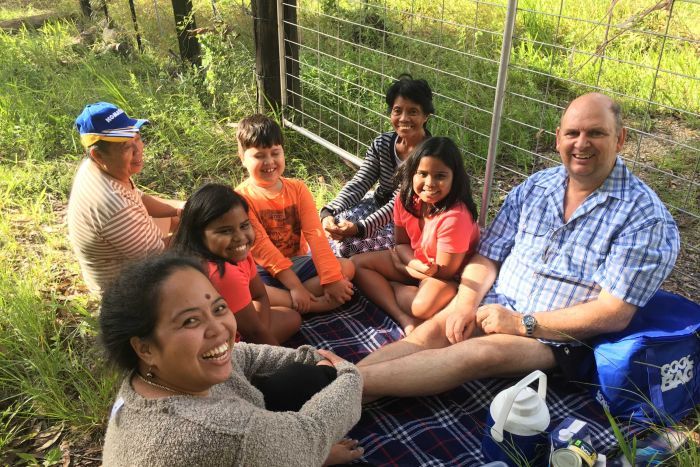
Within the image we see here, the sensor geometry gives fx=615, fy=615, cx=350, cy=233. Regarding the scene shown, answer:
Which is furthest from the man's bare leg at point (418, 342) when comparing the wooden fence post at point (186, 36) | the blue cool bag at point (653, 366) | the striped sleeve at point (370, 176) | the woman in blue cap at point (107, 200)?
the wooden fence post at point (186, 36)

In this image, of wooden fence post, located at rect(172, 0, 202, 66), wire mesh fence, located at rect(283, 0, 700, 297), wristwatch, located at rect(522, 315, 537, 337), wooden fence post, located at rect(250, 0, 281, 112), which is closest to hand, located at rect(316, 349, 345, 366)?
wristwatch, located at rect(522, 315, 537, 337)

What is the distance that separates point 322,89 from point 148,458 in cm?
417

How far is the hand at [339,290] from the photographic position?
342cm

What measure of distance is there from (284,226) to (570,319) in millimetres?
1617

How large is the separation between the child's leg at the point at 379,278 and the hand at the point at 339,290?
13 cm

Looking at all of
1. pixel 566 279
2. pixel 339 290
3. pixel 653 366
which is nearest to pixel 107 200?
pixel 339 290

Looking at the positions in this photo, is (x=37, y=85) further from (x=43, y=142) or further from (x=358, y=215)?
(x=358, y=215)

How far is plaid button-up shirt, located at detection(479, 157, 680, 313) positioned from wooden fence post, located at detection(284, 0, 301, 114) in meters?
2.79

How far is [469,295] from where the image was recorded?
3035 mm

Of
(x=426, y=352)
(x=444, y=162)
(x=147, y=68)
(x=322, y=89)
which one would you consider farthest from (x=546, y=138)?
(x=147, y=68)

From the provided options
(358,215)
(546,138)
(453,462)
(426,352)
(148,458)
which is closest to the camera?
(148,458)

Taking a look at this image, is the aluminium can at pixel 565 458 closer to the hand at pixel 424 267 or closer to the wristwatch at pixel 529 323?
the wristwatch at pixel 529 323

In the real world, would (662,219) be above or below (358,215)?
above

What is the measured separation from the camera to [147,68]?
260 inches
